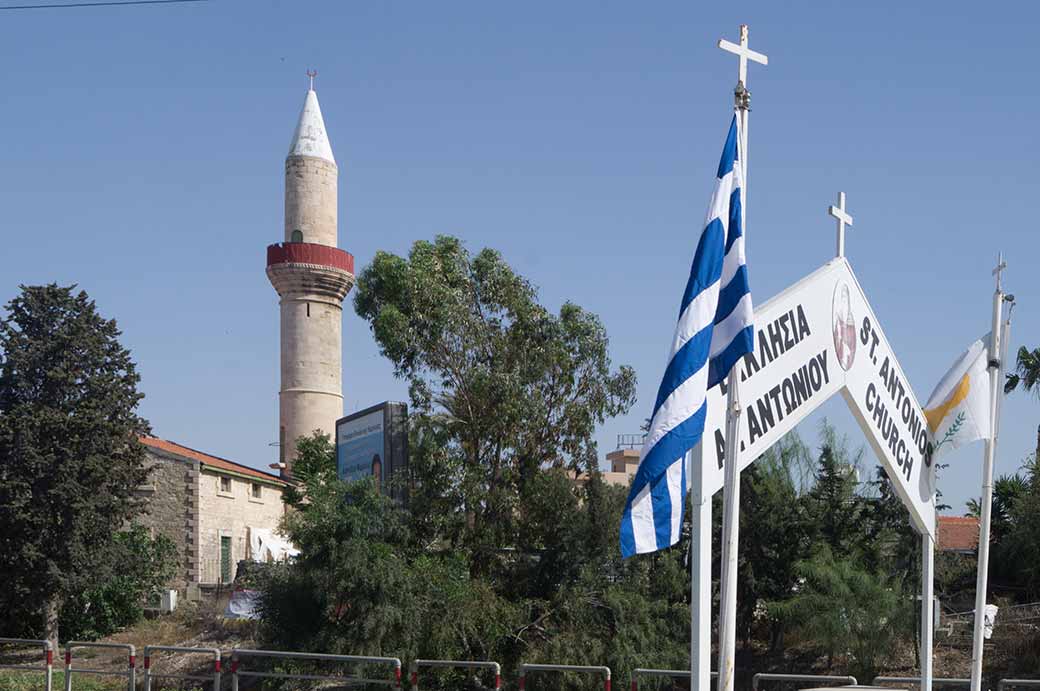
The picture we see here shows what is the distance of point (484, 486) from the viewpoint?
25.4m

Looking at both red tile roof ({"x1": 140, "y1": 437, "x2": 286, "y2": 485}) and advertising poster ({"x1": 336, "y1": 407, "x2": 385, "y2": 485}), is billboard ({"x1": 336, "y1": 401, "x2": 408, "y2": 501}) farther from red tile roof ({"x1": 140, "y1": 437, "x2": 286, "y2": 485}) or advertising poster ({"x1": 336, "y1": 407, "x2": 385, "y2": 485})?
red tile roof ({"x1": 140, "y1": 437, "x2": 286, "y2": 485})

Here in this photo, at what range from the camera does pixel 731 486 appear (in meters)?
8.79

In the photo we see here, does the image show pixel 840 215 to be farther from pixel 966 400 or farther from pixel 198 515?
pixel 198 515

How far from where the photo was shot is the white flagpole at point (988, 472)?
11.4 meters

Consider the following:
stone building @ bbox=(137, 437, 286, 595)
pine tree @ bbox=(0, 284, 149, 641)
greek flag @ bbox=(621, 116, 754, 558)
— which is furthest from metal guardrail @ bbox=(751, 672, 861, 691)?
stone building @ bbox=(137, 437, 286, 595)

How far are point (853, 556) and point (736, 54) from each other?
18107mm

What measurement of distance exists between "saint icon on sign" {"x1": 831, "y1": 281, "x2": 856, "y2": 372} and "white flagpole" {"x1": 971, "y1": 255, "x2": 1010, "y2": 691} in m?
1.62

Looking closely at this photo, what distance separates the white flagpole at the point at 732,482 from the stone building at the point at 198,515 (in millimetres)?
31608

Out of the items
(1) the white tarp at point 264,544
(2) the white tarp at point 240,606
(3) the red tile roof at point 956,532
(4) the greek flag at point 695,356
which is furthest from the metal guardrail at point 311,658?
(3) the red tile roof at point 956,532

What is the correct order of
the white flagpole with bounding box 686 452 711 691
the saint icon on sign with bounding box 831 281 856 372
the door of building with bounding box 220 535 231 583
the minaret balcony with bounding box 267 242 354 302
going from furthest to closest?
the minaret balcony with bounding box 267 242 354 302 → the door of building with bounding box 220 535 231 583 → the saint icon on sign with bounding box 831 281 856 372 → the white flagpole with bounding box 686 452 711 691

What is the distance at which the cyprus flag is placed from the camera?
11945mm

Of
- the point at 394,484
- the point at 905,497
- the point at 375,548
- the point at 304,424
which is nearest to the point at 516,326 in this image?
the point at 394,484

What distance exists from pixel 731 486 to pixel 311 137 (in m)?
45.4

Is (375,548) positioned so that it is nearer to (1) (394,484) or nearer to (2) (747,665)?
(1) (394,484)
